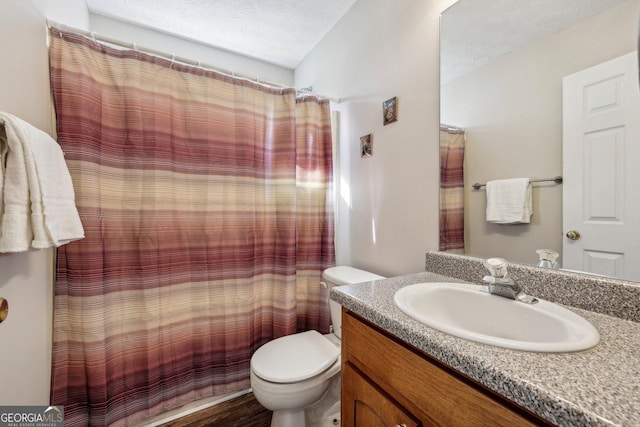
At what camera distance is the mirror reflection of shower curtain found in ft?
3.56

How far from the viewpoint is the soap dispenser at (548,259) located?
0.79 m

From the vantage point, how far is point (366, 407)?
736mm

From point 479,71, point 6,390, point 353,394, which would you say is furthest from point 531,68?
point 6,390

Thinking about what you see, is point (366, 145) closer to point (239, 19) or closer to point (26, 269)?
point (239, 19)

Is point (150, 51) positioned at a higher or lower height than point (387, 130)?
higher

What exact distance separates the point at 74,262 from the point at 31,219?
523 millimetres

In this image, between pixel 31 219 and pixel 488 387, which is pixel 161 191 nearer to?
pixel 31 219

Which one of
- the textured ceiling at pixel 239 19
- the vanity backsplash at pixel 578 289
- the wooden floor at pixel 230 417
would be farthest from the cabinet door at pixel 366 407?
the textured ceiling at pixel 239 19

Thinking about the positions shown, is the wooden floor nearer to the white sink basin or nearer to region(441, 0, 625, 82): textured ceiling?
the white sink basin

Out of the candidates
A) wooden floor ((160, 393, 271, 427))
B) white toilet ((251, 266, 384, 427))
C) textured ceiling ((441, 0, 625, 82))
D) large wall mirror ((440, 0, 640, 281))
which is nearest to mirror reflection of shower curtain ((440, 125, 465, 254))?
large wall mirror ((440, 0, 640, 281))

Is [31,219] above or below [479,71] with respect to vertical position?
below

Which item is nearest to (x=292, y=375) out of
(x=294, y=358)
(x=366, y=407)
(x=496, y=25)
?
(x=294, y=358)

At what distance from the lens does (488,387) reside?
449 mm

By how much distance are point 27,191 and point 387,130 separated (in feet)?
4.78
